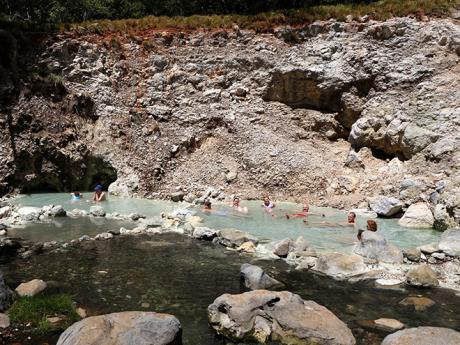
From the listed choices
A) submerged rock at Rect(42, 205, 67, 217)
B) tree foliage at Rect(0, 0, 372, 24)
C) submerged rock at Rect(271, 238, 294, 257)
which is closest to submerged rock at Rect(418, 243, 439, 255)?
submerged rock at Rect(271, 238, 294, 257)

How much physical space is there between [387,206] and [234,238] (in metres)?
8.93

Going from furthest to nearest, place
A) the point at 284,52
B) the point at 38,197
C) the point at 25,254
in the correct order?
the point at 284,52 < the point at 38,197 < the point at 25,254

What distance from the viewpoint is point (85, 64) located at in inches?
Answer: 1211

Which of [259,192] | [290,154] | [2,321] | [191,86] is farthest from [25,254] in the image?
[191,86]

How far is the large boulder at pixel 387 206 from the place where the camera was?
20578 mm

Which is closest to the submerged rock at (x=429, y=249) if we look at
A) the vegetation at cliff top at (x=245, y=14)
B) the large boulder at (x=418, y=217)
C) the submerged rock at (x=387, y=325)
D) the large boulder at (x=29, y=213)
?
the large boulder at (x=418, y=217)

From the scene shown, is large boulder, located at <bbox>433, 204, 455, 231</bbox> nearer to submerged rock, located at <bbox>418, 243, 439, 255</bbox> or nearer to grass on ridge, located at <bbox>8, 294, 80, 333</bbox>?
submerged rock, located at <bbox>418, 243, 439, 255</bbox>

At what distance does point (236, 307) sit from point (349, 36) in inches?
960

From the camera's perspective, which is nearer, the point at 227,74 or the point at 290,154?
the point at 290,154

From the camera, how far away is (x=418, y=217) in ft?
61.8

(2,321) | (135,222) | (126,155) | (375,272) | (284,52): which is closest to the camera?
(2,321)

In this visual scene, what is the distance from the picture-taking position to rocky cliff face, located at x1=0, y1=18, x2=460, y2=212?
25000 millimetres

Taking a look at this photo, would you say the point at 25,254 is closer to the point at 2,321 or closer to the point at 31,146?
the point at 2,321

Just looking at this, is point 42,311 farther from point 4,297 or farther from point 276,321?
point 276,321
